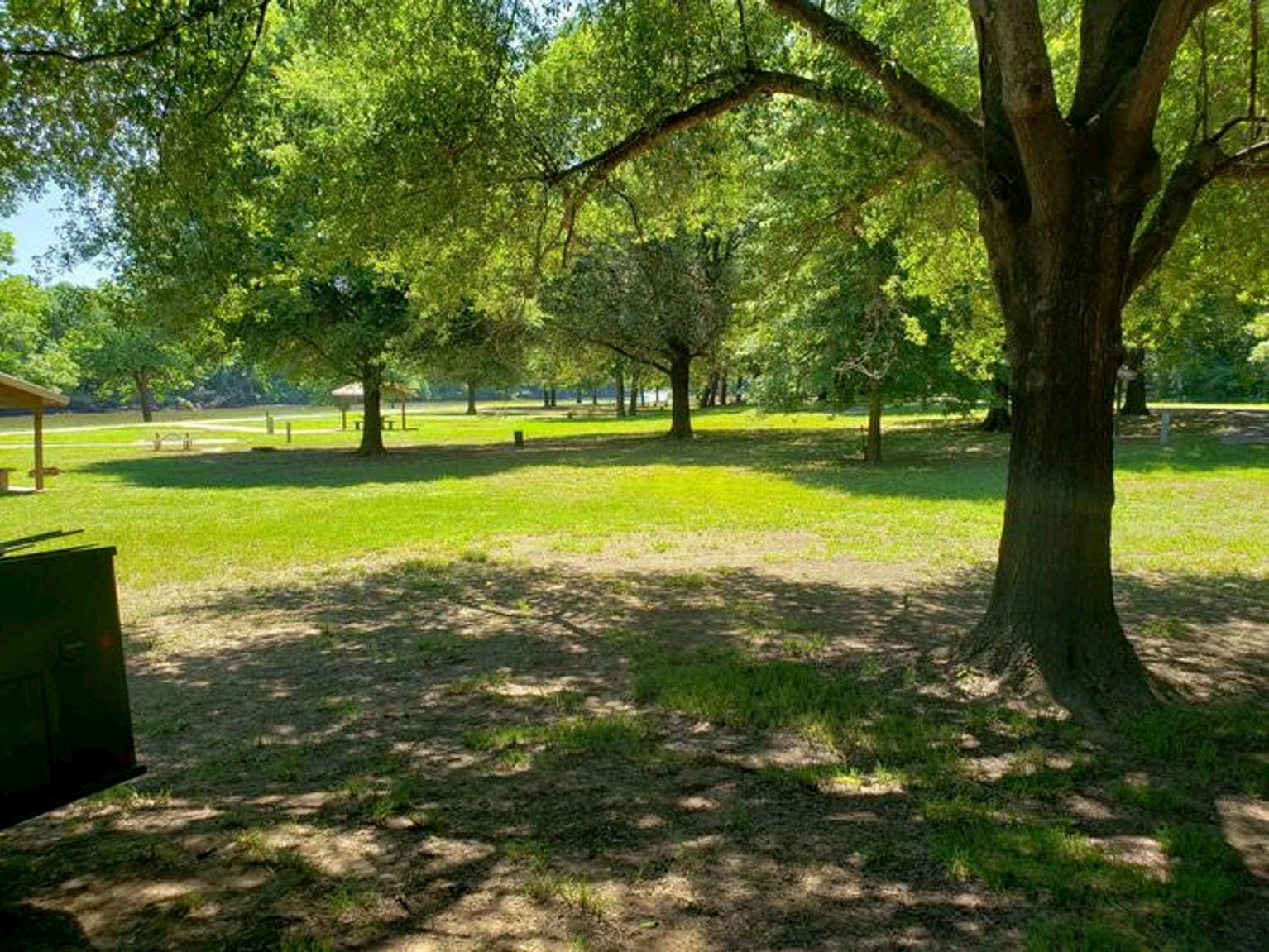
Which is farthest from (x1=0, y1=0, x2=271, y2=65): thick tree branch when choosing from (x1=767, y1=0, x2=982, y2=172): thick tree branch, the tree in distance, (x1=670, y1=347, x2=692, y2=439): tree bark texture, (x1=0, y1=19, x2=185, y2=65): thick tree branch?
(x1=670, y1=347, x2=692, y2=439): tree bark texture

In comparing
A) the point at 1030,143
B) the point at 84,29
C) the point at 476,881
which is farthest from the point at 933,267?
the point at 476,881

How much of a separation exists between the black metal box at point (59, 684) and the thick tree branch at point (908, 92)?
5624mm

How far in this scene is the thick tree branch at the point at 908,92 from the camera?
6141mm

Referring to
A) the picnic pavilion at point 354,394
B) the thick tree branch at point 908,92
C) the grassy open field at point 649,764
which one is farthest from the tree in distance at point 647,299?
the thick tree branch at point 908,92

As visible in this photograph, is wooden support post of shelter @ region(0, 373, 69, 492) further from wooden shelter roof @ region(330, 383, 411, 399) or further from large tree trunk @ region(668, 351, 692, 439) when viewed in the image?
large tree trunk @ region(668, 351, 692, 439)

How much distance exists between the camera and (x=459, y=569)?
11.1 metres

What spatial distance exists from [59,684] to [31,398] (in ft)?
75.2

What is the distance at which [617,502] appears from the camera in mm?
17531

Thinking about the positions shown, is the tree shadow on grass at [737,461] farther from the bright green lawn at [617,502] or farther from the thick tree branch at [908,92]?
the thick tree branch at [908,92]

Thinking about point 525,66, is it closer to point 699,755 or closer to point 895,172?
point 895,172

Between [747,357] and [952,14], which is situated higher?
[952,14]

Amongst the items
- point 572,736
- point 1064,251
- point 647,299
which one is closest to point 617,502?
point 572,736

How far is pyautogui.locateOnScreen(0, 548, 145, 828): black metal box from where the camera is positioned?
3.09m

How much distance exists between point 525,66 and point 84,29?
162 inches
